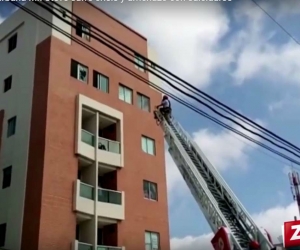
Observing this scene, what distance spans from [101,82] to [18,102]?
4.86 metres

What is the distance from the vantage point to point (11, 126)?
79.5ft

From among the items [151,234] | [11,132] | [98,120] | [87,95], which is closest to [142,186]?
[151,234]

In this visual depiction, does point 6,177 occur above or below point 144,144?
below

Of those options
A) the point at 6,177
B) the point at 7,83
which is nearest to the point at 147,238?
the point at 6,177

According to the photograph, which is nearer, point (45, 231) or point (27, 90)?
point (45, 231)

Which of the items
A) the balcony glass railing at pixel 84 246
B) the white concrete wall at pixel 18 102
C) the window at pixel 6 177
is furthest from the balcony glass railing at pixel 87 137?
the balcony glass railing at pixel 84 246

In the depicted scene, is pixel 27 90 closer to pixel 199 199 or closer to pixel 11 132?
pixel 11 132

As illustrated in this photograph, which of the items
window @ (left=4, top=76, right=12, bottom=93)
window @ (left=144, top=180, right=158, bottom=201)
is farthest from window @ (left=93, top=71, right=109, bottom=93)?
window @ (left=144, top=180, right=158, bottom=201)

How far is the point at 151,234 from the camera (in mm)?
24266

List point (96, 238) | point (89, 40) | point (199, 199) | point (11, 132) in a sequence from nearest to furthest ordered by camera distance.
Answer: point (199, 199)
point (96, 238)
point (11, 132)
point (89, 40)

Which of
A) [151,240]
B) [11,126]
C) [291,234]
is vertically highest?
[11,126]

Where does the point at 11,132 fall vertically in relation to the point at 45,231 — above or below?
above

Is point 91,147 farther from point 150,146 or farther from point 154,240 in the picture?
point 154,240

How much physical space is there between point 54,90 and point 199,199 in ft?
31.3
